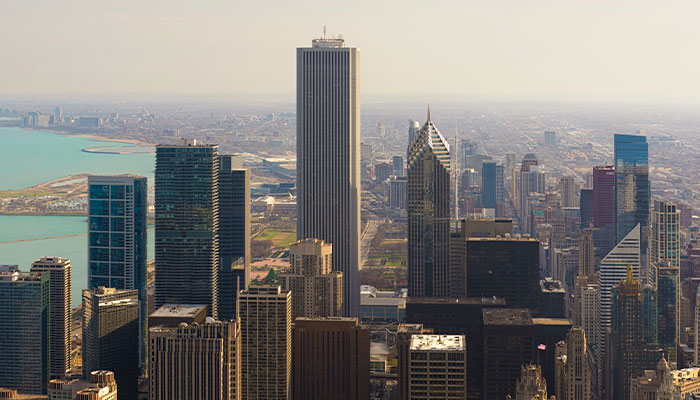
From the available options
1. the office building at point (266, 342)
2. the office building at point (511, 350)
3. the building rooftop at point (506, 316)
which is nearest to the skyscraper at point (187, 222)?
the office building at point (266, 342)

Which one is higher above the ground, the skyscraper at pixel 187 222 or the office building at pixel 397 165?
the office building at pixel 397 165

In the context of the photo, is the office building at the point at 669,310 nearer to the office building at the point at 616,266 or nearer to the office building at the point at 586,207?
the office building at the point at 616,266

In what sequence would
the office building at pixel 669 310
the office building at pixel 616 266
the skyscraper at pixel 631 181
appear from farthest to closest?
the skyscraper at pixel 631 181 → the office building at pixel 616 266 → the office building at pixel 669 310

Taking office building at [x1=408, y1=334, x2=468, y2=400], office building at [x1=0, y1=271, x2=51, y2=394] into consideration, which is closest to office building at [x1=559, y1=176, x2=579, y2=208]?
office building at [x1=0, y1=271, x2=51, y2=394]

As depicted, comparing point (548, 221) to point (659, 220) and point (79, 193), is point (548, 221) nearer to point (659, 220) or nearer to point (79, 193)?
point (659, 220)

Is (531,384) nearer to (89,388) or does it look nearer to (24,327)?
(89,388)

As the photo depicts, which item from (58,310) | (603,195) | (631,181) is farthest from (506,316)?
(603,195)

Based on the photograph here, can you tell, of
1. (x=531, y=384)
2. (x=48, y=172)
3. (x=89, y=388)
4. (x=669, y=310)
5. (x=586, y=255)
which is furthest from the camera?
(x=48, y=172)
